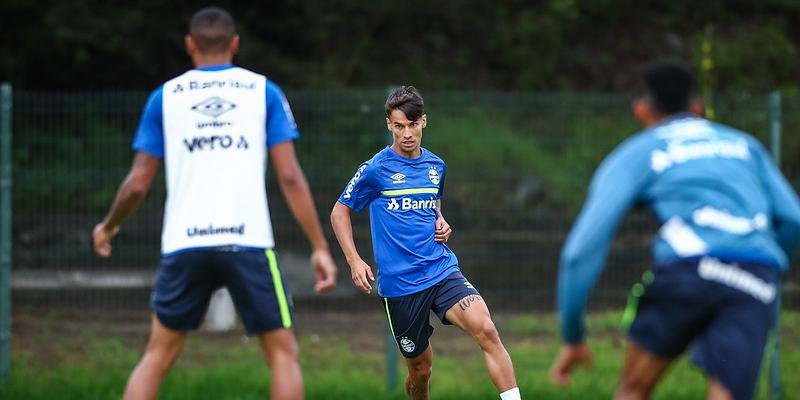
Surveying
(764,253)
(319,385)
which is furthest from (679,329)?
(319,385)

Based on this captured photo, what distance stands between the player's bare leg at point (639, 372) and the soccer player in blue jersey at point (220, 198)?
67.4 inches

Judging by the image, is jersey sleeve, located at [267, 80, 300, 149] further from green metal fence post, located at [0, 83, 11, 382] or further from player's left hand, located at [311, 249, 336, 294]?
green metal fence post, located at [0, 83, 11, 382]

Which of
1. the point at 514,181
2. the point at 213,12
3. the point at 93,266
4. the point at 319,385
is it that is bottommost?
the point at 319,385

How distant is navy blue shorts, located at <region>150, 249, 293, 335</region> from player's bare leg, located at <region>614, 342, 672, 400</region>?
75.3 inches

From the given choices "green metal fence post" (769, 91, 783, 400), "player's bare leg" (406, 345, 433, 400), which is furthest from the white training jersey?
"green metal fence post" (769, 91, 783, 400)

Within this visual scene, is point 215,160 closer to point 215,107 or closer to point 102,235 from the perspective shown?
point 215,107

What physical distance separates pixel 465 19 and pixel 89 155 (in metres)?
10.5

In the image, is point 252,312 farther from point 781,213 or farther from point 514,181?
point 514,181

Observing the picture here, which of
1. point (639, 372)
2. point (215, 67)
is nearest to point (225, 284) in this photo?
point (215, 67)

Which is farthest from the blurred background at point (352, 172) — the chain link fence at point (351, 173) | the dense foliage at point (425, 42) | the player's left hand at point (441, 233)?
the dense foliage at point (425, 42)

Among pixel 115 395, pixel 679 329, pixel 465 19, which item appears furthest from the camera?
pixel 465 19

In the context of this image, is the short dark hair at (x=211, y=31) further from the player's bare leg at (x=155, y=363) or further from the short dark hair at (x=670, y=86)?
the short dark hair at (x=670, y=86)

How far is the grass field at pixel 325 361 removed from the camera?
10930 mm

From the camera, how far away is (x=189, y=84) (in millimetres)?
6520
